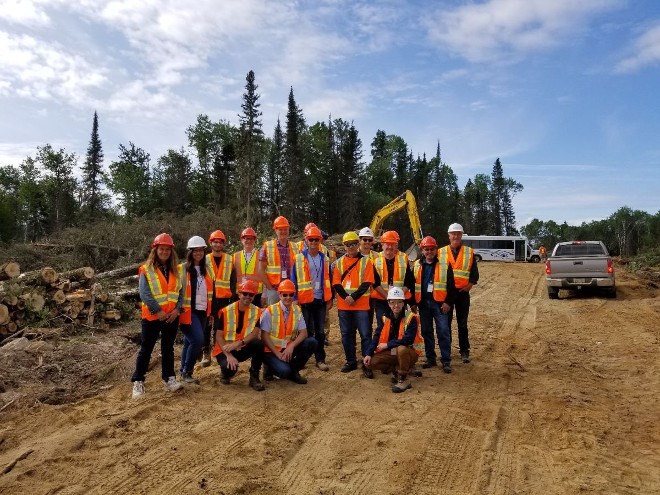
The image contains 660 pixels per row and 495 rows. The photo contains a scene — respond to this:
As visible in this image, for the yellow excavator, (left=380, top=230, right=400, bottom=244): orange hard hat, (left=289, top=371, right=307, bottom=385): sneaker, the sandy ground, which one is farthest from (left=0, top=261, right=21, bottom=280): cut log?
the yellow excavator

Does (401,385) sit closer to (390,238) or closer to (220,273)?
(390,238)

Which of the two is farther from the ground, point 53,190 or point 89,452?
point 53,190

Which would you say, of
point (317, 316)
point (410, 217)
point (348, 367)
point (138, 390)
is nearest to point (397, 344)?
point (348, 367)

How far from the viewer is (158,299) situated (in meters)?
5.72

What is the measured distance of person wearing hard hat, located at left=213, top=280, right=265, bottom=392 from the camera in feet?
20.1

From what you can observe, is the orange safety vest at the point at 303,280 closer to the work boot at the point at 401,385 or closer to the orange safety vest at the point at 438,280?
the orange safety vest at the point at 438,280

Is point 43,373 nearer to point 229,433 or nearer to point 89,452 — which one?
point 89,452

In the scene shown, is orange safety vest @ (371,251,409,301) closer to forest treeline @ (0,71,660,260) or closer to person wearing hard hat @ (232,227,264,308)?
person wearing hard hat @ (232,227,264,308)

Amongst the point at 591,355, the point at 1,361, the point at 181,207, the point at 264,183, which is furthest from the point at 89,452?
the point at 264,183

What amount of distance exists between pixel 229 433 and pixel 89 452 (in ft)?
3.91

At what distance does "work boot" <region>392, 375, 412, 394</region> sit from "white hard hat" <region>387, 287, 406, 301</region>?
97 centimetres

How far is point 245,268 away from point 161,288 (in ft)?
5.11

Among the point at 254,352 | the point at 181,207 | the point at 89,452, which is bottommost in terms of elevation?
the point at 89,452

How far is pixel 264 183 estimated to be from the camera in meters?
54.9
